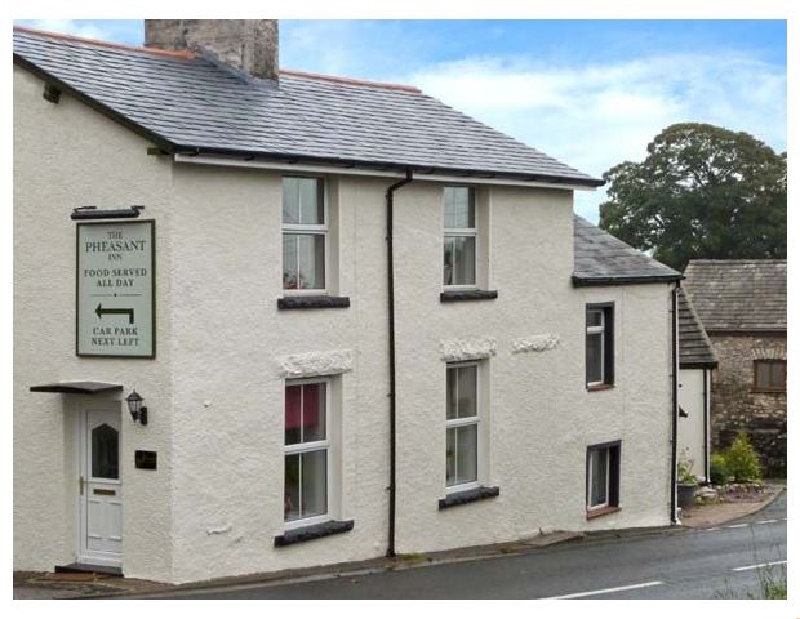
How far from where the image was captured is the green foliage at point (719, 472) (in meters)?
35.5

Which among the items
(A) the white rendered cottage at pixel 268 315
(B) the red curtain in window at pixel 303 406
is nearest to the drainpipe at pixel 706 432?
(A) the white rendered cottage at pixel 268 315

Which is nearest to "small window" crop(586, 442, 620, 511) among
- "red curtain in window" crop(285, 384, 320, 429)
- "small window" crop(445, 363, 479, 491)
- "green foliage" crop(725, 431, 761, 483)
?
"small window" crop(445, 363, 479, 491)

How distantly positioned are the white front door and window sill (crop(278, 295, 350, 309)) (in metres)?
2.43

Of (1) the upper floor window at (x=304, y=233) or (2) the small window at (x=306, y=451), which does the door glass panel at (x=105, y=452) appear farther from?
(1) the upper floor window at (x=304, y=233)

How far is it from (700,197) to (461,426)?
2570cm

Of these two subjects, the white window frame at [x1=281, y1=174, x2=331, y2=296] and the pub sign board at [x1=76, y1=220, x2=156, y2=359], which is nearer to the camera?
the pub sign board at [x1=76, y1=220, x2=156, y2=359]

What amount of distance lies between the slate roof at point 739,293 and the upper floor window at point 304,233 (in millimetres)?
24273

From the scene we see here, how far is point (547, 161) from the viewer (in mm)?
21391

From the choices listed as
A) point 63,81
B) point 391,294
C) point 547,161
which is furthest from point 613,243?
point 63,81

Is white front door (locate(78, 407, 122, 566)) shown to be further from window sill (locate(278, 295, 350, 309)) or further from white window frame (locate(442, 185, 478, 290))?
white window frame (locate(442, 185, 478, 290))

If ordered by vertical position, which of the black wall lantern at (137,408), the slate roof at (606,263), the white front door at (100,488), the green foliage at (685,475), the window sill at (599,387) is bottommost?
the green foliage at (685,475)

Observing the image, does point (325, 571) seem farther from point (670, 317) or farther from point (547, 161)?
point (670, 317)

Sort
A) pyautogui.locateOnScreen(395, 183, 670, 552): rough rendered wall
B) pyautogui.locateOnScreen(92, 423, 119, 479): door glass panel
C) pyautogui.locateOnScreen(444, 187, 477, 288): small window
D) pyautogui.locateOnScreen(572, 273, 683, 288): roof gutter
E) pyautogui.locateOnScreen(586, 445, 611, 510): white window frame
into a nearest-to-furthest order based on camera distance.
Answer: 1. pyautogui.locateOnScreen(92, 423, 119, 479): door glass panel
2. pyautogui.locateOnScreen(395, 183, 670, 552): rough rendered wall
3. pyautogui.locateOnScreen(444, 187, 477, 288): small window
4. pyautogui.locateOnScreen(572, 273, 683, 288): roof gutter
5. pyautogui.locateOnScreen(586, 445, 611, 510): white window frame

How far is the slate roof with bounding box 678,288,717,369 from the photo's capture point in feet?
117
